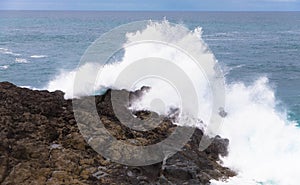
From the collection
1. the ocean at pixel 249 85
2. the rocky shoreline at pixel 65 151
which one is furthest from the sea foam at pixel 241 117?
the rocky shoreline at pixel 65 151

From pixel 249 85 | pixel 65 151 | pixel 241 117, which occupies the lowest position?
pixel 65 151

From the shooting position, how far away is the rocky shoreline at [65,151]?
1012 centimetres

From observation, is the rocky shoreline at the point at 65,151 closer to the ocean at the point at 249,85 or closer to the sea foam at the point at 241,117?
the sea foam at the point at 241,117

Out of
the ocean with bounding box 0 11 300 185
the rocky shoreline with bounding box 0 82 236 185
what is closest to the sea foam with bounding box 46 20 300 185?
the ocean with bounding box 0 11 300 185

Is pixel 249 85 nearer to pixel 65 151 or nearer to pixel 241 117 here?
pixel 241 117

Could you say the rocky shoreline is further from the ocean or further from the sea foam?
the ocean

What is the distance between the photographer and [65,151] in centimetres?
1085

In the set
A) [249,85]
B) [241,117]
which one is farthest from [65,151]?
[249,85]

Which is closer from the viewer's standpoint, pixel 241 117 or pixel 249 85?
pixel 241 117

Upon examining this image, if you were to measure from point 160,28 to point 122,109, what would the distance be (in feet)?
42.4

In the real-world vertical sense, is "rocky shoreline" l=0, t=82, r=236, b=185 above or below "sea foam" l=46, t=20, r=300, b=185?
below

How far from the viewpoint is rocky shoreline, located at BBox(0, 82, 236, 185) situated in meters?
10.1

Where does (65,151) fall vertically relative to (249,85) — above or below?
below

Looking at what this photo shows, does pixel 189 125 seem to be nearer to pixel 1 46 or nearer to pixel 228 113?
pixel 228 113
